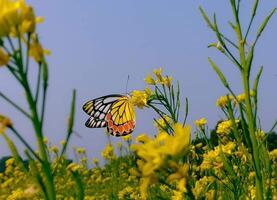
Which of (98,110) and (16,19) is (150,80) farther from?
(98,110)

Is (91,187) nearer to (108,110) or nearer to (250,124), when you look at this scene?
(108,110)

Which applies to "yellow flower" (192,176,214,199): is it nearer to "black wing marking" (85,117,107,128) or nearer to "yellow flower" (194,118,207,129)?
"yellow flower" (194,118,207,129)

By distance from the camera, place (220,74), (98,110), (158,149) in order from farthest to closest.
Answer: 1. (98,110)
2. (220,74)
3. (158,149)

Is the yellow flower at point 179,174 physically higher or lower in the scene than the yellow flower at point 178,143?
lower

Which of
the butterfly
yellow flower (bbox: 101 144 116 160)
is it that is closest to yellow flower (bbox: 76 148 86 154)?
yellow flower (bbox: 101 144 116 160)

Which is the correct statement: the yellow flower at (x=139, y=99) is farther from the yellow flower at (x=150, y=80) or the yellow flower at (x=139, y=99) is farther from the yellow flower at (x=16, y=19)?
the yellow flower at (x=16, y=19)

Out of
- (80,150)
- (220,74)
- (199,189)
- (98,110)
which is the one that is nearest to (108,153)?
(98,110)

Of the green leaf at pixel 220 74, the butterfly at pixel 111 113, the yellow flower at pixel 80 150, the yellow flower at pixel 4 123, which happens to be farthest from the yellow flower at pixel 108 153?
the yellow flower at pixel 4 123
